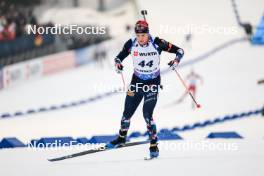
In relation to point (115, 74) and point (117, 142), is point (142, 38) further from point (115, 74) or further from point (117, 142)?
point (115, 74)

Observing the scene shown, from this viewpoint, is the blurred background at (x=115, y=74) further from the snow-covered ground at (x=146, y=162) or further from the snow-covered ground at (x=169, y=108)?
the snow-covered ground at (x=146, y=162)

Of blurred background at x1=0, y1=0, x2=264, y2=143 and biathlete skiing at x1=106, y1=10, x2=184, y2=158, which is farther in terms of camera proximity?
blurred background at x1=0, y1=0, x2=264, y2=143

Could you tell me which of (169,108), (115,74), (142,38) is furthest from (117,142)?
(115,74)

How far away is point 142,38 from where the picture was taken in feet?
21.1

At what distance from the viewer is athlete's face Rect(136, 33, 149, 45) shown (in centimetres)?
639

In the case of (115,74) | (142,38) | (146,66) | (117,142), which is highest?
(115,74)

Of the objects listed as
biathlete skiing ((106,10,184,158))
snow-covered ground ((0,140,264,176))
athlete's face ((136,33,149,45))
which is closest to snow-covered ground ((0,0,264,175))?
snow-covered ground ((0,140,264,176))

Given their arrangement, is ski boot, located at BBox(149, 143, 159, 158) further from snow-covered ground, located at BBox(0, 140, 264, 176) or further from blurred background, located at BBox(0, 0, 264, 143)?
blurred background, located at BBox(0, 0, 264, 143)

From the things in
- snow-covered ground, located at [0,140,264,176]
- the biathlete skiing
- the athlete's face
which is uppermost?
the athlete's face

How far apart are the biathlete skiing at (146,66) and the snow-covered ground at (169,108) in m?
0.64

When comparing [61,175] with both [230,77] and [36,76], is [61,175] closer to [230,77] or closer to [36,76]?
[230,77]

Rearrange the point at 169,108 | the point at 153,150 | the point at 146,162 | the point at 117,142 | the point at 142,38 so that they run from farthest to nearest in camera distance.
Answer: the point at 169,108
the point at 117,142
the point at 153,150
the point at 146,162
the point at 142,38

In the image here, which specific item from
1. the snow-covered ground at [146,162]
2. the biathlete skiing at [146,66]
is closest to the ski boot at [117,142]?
the snow-covered ground at [146,162]

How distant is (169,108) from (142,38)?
27.4ft
